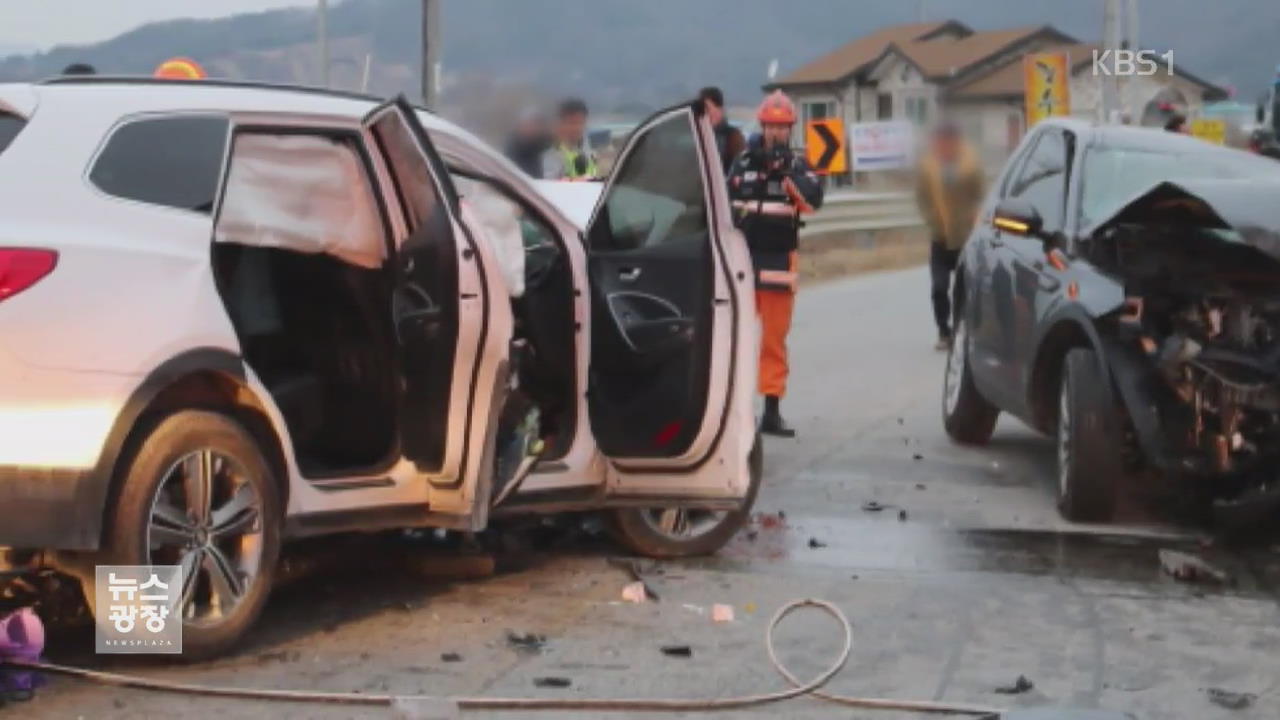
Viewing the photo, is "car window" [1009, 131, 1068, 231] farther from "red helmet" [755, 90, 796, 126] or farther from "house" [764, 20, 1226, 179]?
"house" [764, 20, 1226, 179]

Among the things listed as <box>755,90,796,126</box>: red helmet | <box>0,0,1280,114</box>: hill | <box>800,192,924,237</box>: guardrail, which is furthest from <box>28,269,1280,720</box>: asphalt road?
<box>800,192,924,237</box>: guardrail

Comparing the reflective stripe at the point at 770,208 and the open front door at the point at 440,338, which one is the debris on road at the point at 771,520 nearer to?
the open front door at the point at 440,338

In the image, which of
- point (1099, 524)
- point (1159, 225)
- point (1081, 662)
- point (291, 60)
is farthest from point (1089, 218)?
point (291, 60)

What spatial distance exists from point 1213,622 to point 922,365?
28.9 feet

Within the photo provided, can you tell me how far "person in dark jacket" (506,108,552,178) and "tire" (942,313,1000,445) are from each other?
329cm

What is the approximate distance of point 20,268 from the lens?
5539 mm

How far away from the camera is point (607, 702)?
5930mm

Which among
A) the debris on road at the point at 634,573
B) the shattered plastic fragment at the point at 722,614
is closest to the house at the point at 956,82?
the debris on road at the point at 634,573

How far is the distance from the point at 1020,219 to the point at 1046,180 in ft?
2.92

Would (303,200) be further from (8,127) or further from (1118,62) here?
(1118,62)

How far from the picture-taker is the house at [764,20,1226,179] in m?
15.4

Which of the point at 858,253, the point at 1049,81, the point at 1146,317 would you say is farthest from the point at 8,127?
the point at 858,253

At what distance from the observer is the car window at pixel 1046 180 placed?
33.2ft

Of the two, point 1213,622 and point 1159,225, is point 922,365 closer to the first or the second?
point 1159,225
